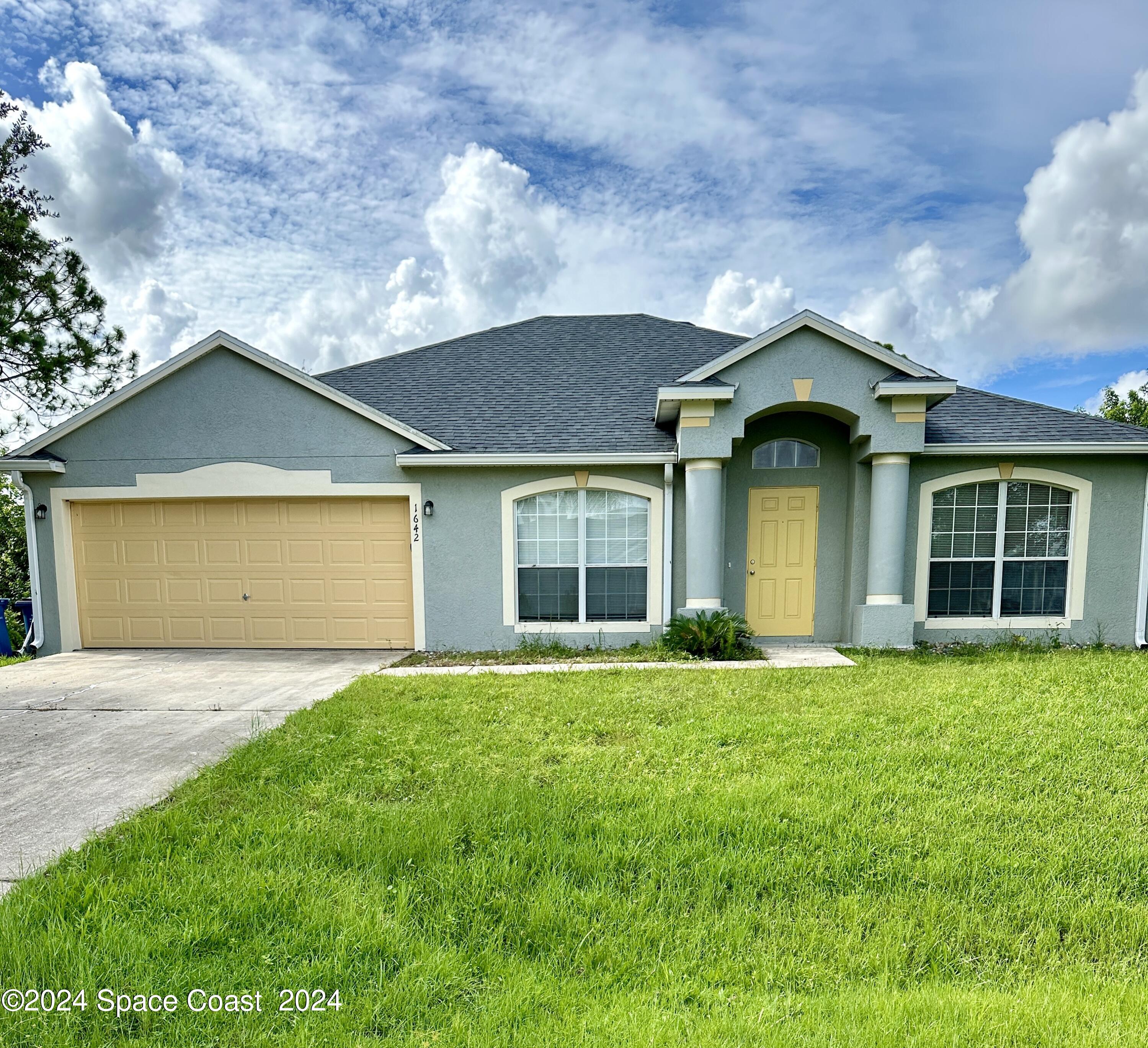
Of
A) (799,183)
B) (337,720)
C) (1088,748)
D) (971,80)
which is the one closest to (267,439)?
(337,720)

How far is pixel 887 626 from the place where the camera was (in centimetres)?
Result: 840

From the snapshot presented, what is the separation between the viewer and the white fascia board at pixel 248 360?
28.1ft

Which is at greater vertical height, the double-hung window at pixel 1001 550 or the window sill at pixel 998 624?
the double-hung window at pixel 1001 550

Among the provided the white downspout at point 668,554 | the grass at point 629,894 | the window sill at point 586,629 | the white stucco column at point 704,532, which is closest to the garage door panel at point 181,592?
the window sill at point 586,629

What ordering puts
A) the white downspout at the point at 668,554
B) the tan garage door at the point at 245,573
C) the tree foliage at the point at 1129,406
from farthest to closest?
the tree foliage at the point at 1129,406 → the tan garage door at the point at 245,573 → the white downspout at the point at 668,554

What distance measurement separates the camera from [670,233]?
36.4 feet

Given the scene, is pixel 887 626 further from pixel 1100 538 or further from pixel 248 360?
pixel 248 360

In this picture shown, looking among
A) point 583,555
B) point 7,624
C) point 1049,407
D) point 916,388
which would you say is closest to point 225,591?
point 7,624

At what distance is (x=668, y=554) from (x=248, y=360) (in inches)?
274

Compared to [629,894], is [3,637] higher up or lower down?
lower down

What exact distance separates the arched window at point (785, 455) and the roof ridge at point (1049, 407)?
1.96m

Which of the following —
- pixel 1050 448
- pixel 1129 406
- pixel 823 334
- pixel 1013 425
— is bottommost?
pixel 1050 448

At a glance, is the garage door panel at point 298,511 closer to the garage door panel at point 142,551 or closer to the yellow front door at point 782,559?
the garage door panel at point 142,551

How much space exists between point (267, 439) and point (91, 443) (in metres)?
2.76
